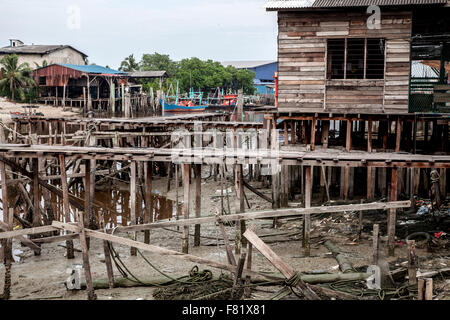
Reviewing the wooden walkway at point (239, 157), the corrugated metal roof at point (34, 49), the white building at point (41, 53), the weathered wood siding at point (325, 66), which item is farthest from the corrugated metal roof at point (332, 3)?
the corrugated metal roof at point (34, 49)

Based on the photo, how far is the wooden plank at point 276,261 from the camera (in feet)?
28.7

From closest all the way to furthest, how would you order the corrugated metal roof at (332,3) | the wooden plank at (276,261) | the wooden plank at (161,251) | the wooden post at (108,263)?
the wooden plank at (276,261), the wooden plank at (161,251), the wooden post at (108,263), the corrugated metal roof at (332,3)

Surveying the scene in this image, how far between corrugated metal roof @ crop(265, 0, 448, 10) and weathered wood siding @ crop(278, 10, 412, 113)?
328 millimetres

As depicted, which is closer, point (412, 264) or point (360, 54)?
point (412, 264)

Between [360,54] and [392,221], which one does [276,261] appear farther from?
[360,54]

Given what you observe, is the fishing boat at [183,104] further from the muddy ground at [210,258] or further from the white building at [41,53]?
the muddy ground at [210,258]

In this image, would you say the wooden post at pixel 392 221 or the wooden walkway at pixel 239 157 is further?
the wooden walkway at pixel 239 157

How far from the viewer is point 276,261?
8766 mm

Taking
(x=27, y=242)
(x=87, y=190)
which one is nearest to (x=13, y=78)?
(x=87, y=190)

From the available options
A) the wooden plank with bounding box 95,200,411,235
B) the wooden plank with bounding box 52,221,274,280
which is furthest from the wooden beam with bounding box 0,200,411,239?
the wooden plank with bounding box 52,221,274,280

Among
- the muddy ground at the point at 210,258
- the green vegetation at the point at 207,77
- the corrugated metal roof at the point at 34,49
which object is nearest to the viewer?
the muddy ground at the point at 210,258

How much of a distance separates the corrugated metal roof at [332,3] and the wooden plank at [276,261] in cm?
944

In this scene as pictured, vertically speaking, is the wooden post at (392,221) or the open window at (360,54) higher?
the open window at (360,54)

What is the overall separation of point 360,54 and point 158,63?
57.7m
